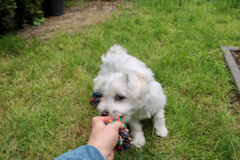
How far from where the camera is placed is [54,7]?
5305mm

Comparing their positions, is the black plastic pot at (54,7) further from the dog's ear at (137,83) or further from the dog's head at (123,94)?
the dog's ear at (137,83)

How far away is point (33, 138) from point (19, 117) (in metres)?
Result: 0.47

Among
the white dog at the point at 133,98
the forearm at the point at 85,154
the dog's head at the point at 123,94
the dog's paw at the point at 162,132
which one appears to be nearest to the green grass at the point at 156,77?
the dog's paw at the point at 162,132

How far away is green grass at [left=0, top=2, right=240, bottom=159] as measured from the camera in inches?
86.5

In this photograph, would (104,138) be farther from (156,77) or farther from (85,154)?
(156,77)

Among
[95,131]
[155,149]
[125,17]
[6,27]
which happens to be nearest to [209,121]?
[155,149]

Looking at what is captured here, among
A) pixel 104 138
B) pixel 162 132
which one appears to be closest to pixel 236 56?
pixel 162 132

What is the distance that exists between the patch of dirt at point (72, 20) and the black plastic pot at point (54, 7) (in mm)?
133

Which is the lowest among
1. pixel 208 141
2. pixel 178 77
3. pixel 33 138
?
pixel 33 138

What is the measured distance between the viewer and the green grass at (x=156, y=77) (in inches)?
86.5

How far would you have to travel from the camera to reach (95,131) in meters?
1.40

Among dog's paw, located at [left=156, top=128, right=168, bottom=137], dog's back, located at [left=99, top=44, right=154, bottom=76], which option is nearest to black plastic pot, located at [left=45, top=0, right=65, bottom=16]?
dog's back, located at [left=99, top=44, right=154, bottom=76]

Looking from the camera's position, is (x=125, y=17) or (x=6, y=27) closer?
(x=6, y=27)

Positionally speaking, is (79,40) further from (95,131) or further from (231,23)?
(231,23)
